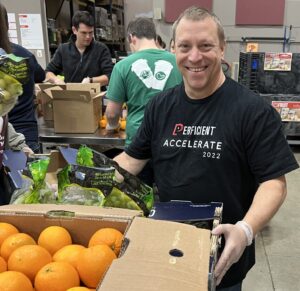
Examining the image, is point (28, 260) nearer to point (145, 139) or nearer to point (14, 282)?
point (14, 282)

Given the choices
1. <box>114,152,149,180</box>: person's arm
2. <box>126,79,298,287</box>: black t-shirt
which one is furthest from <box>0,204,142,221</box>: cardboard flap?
<box>114,152,149,180</box>: person's arm

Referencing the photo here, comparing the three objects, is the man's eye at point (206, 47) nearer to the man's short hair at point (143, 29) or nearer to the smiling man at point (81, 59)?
the man's short hair at point (143, 29)

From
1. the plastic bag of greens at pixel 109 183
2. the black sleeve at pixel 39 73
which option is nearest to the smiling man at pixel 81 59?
the black sleeve at pixel 39 73

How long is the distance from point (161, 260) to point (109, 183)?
40cm

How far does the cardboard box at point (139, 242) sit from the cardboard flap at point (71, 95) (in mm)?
1573

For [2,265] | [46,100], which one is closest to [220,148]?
[2,265]

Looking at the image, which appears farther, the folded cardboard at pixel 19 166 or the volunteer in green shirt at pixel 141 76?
the volunteer in green shirt at pixel 141 76

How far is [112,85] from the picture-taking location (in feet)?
8.05

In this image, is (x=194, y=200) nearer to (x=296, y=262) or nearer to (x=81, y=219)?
(x=81, y=219)

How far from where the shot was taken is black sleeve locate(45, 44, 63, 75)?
3875mm

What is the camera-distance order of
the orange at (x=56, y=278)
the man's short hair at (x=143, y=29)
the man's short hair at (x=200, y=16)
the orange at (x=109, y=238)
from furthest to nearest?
the man's short hair at (x=143, y=29)
the man's short hair at (x=200, y=16)
the orange at (x=109, y=238)
the orange at (x=56, y=278)

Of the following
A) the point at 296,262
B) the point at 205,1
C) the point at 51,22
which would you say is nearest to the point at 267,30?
the point at 205,1

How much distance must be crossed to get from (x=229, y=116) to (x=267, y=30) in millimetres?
5547

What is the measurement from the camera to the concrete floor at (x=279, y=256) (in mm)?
2543
